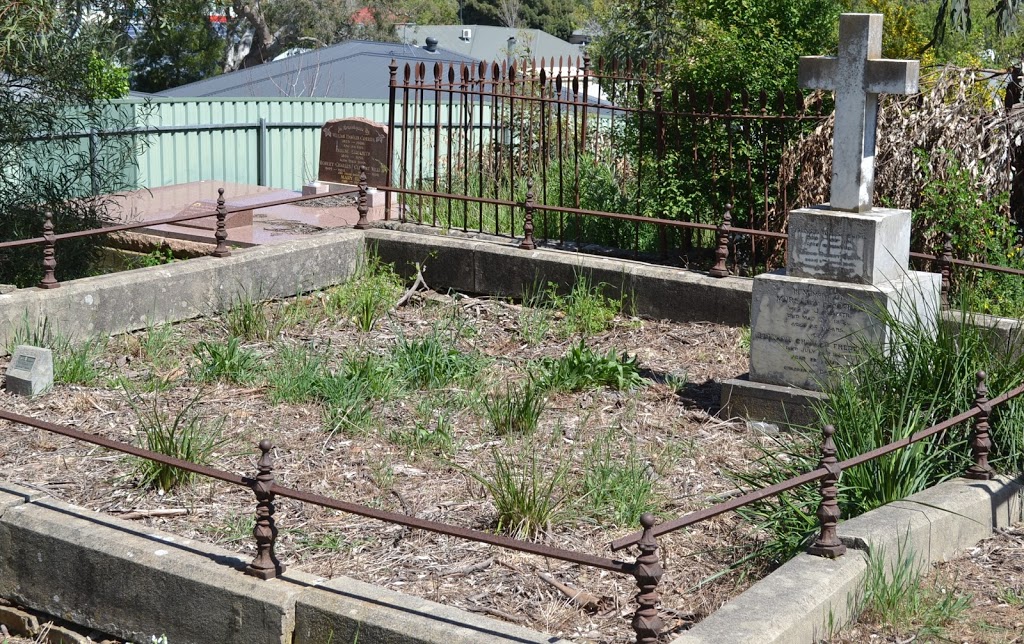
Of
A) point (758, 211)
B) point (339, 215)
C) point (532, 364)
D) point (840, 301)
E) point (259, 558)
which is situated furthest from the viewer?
point (339, 215)

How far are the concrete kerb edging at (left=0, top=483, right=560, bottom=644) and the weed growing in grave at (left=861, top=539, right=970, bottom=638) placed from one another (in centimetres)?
129

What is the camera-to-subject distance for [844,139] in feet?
23.1

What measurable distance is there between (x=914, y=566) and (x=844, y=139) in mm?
3069

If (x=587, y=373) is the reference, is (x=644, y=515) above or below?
above

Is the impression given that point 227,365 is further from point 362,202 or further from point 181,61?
point 181,61

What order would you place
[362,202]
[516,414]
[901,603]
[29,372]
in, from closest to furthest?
[901,603], [516,414], [29,372], [362,202]

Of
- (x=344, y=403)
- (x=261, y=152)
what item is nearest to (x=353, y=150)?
(x=261, y=152)

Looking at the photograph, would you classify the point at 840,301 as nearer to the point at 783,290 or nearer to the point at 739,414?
the point at 783,290

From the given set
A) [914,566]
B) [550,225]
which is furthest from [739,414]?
[550,225]

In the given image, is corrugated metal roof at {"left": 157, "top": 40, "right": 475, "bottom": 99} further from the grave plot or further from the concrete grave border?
the concrete grave border

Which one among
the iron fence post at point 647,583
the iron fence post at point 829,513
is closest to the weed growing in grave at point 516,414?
the iron fence post at point 829,513

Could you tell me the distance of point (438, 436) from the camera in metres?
6.57

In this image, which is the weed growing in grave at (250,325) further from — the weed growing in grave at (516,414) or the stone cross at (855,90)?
the stone cross at (855,90)

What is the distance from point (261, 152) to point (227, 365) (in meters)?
12.7
